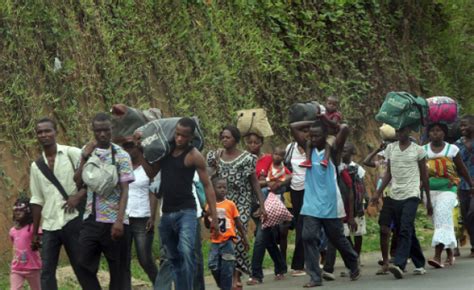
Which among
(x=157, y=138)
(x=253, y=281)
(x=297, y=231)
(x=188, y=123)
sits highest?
(x=188, y=123)

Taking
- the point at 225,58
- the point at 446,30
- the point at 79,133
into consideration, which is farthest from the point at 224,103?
the point at 446,30

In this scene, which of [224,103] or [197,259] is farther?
[224,103]

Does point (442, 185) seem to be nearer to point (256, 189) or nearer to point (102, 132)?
point (256, 189)

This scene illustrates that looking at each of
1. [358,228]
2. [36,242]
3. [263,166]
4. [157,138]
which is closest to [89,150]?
[157,138]

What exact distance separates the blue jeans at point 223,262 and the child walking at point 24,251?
70.3 inches

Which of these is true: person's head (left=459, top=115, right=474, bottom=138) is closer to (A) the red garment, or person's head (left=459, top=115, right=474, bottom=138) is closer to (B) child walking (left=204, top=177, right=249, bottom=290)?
(A) the red garment

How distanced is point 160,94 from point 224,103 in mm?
1429

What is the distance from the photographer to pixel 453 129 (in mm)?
16469

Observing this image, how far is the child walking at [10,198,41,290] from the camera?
11117 mm

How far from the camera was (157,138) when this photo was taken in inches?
428

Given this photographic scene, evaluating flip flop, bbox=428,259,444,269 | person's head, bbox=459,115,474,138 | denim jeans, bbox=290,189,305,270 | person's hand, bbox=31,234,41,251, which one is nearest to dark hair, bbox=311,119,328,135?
denim jeans, bbox=290,189,305,270

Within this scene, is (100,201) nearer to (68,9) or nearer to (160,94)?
(68,9)

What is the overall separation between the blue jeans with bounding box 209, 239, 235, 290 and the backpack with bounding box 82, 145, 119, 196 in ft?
6.12

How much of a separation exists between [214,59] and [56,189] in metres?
7.45
